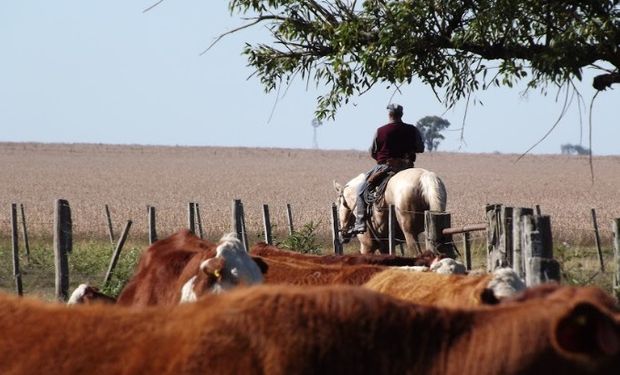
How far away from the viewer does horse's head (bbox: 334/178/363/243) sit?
18359mm

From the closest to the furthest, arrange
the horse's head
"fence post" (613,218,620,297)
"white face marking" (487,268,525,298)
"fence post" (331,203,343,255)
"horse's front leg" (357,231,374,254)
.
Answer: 1. "white face marking" (487,268,525,298)
2. "fence post" (613,218,620,297)
3. "horse's front leg" (357,231,374,254)
4. the horse's head
5. "fence post" (331,203,343,255)

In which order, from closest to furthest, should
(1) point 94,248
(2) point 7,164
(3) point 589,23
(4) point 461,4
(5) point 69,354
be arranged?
(5) point 69,354 < (3) point 589,23 < (4) point 461,4 < (1) point 94,248 < (2) point 7,164

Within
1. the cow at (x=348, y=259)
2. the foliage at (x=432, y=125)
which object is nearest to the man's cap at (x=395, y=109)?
the cow at (x=348, y=259)

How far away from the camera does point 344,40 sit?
13.4 meters

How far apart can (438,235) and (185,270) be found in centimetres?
668

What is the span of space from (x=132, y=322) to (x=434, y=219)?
10218mm

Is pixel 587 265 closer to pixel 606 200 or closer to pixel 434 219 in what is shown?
pixel 434 219

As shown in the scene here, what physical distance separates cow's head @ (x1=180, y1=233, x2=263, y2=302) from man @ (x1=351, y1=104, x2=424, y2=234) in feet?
31.9

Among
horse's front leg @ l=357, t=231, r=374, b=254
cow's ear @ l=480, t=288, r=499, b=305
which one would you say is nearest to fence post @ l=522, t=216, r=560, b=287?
cow's ear @ l=480, t=288, r=499, b=305

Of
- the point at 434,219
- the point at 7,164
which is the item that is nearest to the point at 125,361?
the point at 434,219

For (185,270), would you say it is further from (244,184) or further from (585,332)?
(244,184)

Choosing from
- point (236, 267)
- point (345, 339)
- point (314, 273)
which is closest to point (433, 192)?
point (314, 273)

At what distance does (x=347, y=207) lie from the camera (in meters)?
18.7

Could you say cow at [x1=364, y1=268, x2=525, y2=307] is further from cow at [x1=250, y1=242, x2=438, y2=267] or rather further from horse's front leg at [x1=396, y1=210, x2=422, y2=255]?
horse's front leg at [x1=396, y1=210, x2=422, y2=255]
